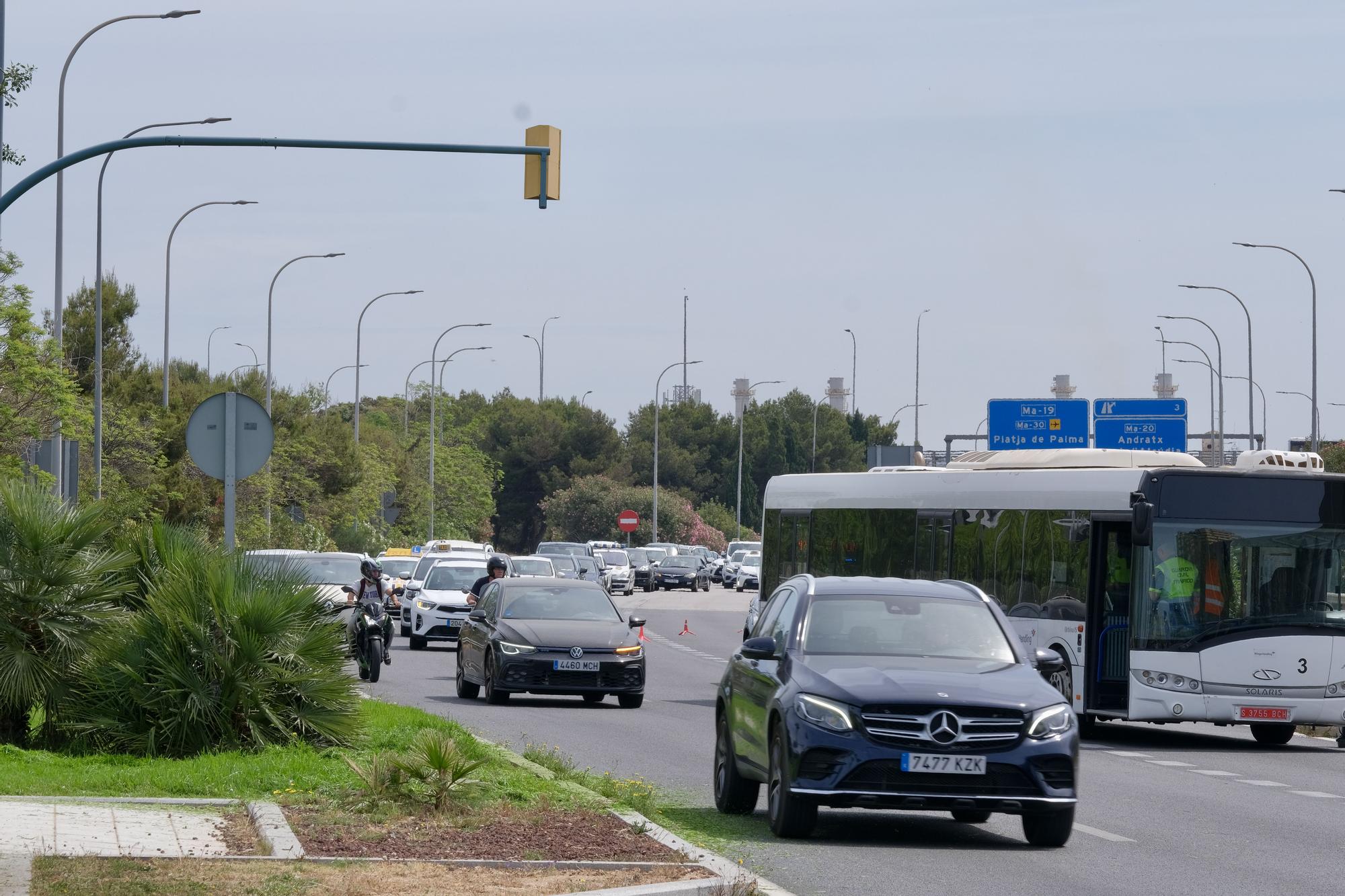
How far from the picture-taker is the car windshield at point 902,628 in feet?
40.4

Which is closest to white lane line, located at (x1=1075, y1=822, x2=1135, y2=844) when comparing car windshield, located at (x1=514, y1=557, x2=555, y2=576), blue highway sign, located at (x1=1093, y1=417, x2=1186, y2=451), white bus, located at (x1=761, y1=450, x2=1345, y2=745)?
→ white bus, located at (x1=761, y1=450, x2=1345, y2=745)

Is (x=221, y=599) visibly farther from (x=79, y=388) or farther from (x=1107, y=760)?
(x=79, y=388)

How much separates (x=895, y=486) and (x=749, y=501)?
9973 cm

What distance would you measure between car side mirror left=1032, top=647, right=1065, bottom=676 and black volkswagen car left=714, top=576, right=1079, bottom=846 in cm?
2

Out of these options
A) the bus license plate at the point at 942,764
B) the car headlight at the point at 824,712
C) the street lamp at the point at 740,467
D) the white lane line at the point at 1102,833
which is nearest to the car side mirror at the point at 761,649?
the car headlight at the point at 824,712

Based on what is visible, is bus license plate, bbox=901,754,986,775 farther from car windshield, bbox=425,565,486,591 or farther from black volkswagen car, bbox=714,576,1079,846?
car windshield, bbox=425,565,486,591

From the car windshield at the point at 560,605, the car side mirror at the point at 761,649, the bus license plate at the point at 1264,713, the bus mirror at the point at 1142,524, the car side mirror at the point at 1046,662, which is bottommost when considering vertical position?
the bus license plate at the point at 1264,713

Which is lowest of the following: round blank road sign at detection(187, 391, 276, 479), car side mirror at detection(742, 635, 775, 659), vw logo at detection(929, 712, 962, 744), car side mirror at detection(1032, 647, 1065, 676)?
vw logo at detection(929, 712, 962, 744)

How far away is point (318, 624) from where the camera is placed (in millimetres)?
14602

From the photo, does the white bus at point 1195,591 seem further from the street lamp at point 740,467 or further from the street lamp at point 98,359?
the street lamp at point 740,467

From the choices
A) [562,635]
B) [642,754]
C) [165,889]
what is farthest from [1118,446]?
[165,889]

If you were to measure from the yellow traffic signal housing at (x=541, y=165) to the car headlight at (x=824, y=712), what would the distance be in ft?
31.5

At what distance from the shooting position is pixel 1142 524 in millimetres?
19453

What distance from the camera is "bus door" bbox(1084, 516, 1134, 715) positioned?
2064 centimetres
